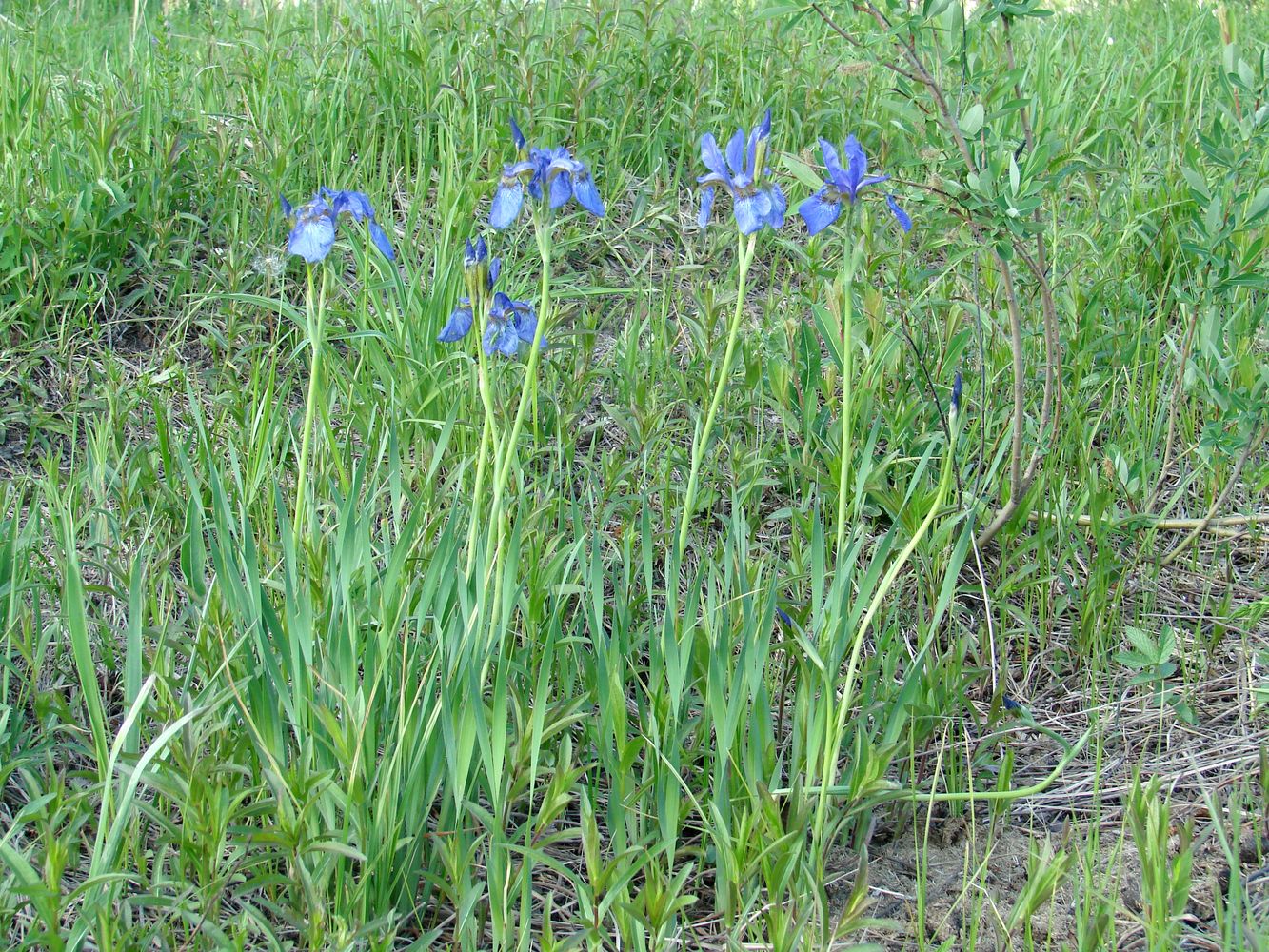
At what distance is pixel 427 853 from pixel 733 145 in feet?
3.84

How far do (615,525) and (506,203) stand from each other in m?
1.05

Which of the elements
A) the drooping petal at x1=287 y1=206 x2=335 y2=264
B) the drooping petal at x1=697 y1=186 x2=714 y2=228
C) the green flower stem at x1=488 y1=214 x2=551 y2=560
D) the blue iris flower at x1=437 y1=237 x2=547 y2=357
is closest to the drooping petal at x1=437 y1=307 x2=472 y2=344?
the blue iris flower at x1=437 y1=237 x2=547 y2=357

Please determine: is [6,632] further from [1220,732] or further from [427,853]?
[1220,732]

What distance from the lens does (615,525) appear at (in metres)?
2.59

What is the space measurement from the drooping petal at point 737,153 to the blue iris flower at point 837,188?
0.39 ft

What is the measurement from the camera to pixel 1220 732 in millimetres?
2041

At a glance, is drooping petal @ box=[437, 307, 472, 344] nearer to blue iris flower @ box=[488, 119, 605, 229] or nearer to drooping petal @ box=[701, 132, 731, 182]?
blue iris flower @ box=[488, 119, 605, 229]

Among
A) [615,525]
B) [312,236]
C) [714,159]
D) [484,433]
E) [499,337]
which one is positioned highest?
[714,159]

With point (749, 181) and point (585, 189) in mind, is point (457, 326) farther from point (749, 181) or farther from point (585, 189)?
point (749, 181)

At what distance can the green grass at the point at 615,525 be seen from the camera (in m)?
1.60

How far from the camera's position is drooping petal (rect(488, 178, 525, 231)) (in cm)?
169

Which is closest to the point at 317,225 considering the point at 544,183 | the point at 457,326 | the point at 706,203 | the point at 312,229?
the point at 312,229

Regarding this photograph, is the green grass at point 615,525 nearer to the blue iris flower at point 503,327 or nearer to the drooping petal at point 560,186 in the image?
the blue iris flower at point 503,327

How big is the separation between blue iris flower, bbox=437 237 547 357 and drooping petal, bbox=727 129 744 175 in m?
0.38
